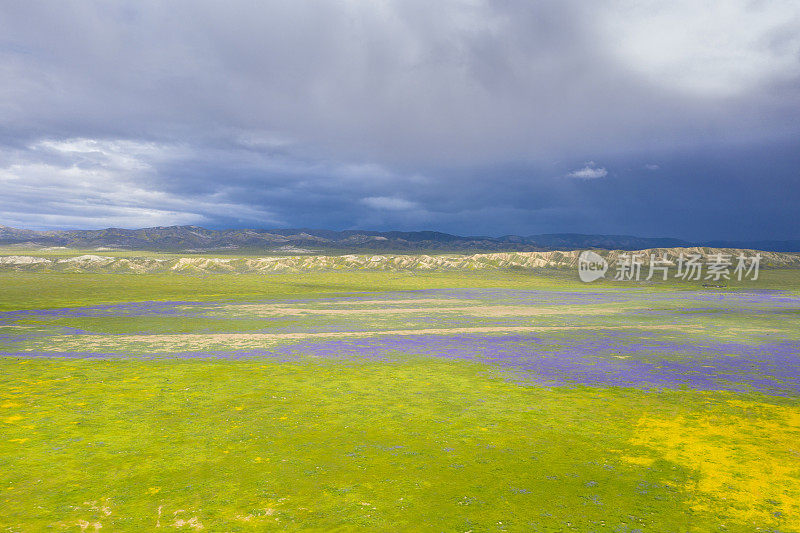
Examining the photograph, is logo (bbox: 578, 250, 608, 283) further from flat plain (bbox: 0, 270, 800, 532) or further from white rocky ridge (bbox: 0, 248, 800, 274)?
flat plain (bbox: 0, 270, 800, 532)

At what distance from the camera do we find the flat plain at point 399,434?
10.2m

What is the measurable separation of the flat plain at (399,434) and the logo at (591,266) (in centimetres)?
12026

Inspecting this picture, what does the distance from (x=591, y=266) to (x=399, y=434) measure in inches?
6781

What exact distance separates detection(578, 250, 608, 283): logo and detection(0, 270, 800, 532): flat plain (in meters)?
120

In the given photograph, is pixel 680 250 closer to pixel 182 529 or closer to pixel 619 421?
pixel 619 421

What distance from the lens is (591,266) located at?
171750 millimetres

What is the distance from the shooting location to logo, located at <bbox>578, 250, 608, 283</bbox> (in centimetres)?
15125

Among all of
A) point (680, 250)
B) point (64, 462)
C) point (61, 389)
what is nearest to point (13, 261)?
point (61, 389)
